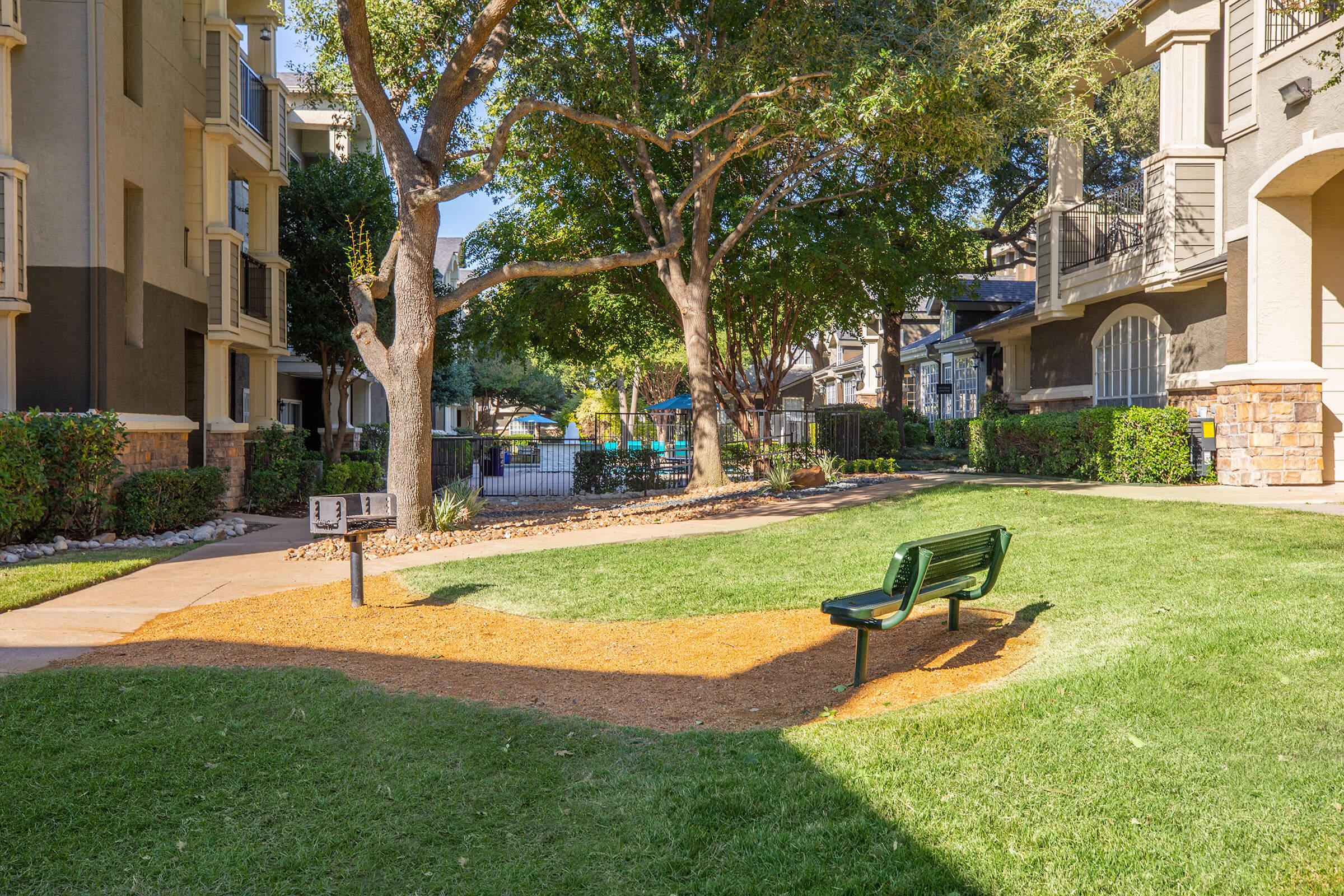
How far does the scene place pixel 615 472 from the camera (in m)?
20.9

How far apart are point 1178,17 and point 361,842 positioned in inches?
721

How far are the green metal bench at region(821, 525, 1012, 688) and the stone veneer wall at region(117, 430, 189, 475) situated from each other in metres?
10.7

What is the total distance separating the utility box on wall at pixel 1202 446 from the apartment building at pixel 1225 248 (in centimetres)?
20

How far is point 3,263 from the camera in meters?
11.6

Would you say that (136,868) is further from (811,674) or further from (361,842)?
(811,674)

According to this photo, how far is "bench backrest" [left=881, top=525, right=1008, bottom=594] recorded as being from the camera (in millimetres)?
5602

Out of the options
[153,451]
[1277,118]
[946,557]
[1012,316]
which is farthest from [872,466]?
[946,557]

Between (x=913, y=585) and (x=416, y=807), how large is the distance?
3.19m

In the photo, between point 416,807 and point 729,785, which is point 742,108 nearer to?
point 729,785


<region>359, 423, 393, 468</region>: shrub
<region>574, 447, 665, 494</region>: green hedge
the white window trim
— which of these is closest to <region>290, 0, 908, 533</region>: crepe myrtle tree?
<region>574, 447, 665, 494</region>: green hedge

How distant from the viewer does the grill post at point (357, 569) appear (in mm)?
7816

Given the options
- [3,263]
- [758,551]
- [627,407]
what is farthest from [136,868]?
[627,407]

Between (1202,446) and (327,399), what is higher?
(327,399)

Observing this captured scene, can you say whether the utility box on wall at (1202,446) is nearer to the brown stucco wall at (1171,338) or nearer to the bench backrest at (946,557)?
the brown stucco wall at (1171,338)
